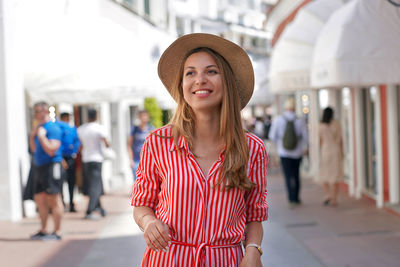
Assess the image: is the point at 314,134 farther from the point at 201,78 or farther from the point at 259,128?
the point at 201,78

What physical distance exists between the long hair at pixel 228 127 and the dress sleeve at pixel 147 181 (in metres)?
0.13

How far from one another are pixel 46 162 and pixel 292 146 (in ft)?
14.4

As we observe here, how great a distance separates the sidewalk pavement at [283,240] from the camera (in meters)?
7.11

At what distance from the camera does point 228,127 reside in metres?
2.50

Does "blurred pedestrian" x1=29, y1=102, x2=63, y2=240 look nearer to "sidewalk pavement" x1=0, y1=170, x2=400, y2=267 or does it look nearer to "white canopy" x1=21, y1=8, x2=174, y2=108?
→ "sidewalk pavement" x1=0, y1=170, x2=400, y2=267

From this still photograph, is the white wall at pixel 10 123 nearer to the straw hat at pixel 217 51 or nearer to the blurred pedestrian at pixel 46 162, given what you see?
the blurred pedestrian at pixel 46 162

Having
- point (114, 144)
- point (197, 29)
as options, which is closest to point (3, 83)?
point (114, 144)

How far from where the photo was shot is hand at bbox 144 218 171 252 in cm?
233

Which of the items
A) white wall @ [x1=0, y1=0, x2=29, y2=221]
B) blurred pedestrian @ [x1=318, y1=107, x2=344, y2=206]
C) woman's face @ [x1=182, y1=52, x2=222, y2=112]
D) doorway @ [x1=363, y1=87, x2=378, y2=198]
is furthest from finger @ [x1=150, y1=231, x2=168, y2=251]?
doorway @ [x1=363, y1=87, x2=378, y2=198]

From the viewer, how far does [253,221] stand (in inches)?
102

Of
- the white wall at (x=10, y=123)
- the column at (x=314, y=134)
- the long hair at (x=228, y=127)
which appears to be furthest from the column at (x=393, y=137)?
the long hair at (x=228, y=127)

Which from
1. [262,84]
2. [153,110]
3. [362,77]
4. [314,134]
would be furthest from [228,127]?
[262,84]

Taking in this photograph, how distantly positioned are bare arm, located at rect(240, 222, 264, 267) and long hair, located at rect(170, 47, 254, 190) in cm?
22

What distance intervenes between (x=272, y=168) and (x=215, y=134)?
17430 millimetres
